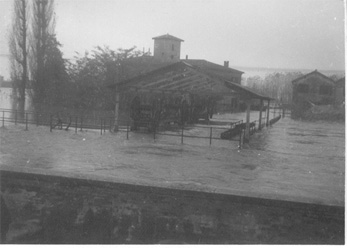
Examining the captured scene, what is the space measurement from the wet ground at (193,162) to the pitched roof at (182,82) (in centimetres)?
227

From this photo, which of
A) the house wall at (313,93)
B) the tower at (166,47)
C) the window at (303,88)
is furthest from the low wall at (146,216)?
the tower at (166,47)

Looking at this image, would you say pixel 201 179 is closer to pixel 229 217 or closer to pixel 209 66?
pixel 229 217

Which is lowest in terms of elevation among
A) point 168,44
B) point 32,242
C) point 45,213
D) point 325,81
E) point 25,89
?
point 32,242

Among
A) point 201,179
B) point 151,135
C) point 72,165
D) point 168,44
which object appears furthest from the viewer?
point 168,44

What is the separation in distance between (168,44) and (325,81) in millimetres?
22955

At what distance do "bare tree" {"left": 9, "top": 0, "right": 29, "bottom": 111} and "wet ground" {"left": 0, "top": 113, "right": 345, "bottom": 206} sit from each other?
44.5ft

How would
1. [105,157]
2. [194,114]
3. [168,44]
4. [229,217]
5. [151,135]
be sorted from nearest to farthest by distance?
[229,217] < [105,157] < [151,135] < [194,114] < [168,44]

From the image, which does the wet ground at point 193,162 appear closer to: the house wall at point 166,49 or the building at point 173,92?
the building at point 173,92

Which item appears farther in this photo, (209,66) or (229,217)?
(209,66)

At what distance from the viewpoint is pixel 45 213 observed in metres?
6.88

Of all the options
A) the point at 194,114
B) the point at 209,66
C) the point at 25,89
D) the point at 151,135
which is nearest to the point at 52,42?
the point at 25,89

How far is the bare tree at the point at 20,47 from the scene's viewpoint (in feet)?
87.1

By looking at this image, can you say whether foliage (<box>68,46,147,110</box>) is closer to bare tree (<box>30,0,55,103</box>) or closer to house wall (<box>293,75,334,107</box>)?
bare tree (<box>30,0,55,103</box>)

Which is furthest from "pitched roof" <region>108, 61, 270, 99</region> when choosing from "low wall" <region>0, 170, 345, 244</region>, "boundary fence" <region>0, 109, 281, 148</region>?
"low wall" <region>0, 170, 345, 244</region>
